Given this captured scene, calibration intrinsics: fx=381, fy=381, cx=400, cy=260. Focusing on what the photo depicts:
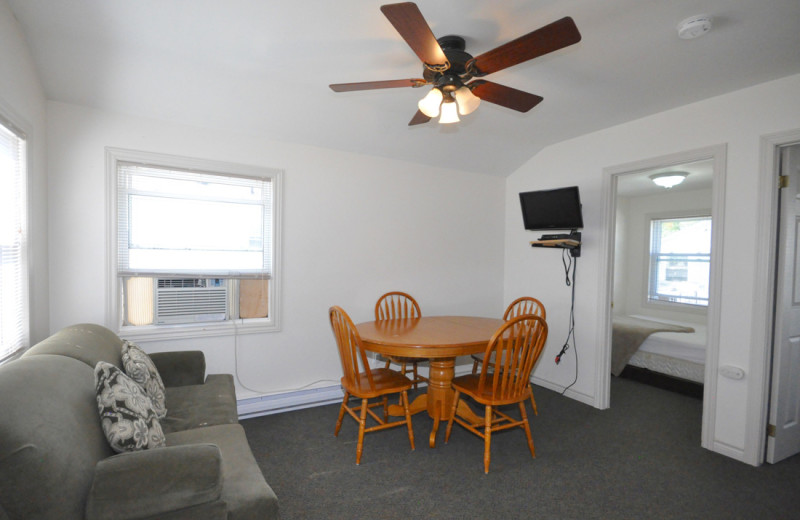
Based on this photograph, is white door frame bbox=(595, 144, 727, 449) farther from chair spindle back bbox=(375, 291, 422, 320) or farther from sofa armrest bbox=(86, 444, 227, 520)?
sofa armrest bbox=(86, 444, 227, 520)

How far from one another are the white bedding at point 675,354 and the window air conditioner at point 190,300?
3997 millimetres

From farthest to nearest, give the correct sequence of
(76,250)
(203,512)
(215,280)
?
1. (215,280)
2. (76,250)
3. (203,512)

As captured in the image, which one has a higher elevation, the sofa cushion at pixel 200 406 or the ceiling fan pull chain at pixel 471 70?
the ceiling fan pull chain at pixel 471 70

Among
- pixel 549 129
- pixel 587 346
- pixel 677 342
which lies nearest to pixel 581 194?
pixel 549 129

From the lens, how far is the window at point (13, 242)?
1.79 m

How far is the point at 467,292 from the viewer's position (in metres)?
4.08

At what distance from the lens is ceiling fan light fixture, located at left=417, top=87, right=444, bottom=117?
1927mm

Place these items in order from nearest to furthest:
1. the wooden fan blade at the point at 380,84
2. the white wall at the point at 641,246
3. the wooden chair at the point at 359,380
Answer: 1. the wooden fan blade at the point at 380,84
2. the wooden chair at the point at 359,380
3. the white wall at the point at 641,246

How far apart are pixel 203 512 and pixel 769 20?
315 centimetres

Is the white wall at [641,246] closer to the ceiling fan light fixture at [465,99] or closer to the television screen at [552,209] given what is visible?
the television screen at [552,209]

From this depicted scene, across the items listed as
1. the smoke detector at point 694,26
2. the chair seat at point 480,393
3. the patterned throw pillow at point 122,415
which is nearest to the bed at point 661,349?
the chair seat at point 480,393

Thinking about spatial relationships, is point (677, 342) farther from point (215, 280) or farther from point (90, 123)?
point (90, 123)

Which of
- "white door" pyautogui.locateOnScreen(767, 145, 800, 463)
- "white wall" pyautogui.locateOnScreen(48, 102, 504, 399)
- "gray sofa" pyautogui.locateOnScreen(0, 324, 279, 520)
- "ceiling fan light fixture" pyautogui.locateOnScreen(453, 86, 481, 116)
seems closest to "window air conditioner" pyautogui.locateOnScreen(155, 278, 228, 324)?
"white wall" pyautogui.locateOnScreen(48, 102, 504, 399)

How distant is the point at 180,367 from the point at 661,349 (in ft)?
13.8
